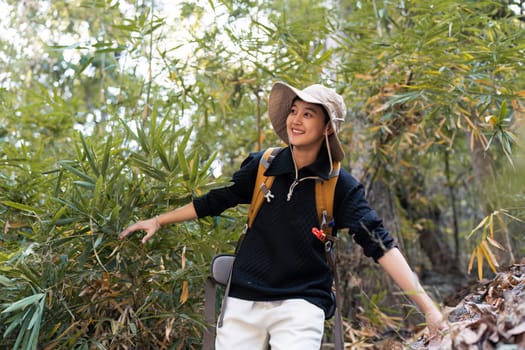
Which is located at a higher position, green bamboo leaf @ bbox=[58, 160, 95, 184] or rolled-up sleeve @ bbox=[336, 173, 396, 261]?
green bamboo leaf @ bbox=[58, 160, 95, 184]

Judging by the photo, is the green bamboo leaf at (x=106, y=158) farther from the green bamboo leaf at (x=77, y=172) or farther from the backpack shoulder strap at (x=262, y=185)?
the backpack shoulder strap at (x=262, y=185)

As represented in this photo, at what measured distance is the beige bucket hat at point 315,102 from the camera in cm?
217

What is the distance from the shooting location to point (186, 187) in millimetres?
2619

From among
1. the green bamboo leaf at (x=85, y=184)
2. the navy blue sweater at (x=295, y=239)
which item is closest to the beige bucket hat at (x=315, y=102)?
the navy blue sweater at (x=295, y=239)

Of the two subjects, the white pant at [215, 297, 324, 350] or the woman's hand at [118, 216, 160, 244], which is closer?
the white pant at [215, 297, 324, 350]

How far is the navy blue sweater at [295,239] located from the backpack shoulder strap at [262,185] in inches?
0.8

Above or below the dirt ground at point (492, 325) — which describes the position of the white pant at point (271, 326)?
below

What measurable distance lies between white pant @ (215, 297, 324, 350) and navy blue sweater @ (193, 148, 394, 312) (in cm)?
3

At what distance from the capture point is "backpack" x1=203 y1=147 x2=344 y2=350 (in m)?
2.17

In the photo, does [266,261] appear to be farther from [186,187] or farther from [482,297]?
[482,297]

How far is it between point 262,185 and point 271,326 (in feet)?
1.73

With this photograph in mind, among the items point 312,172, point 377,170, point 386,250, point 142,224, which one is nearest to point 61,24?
point 377,170

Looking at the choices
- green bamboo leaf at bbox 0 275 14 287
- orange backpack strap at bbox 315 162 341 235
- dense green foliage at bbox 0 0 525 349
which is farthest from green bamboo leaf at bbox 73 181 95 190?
orange backpack strap at bbox 315 162 341 235

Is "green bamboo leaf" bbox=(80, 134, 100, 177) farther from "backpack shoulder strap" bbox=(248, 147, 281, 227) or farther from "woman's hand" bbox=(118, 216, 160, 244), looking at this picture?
"backpack shoulder strap" bbox=(248, 147, 281, 227)
